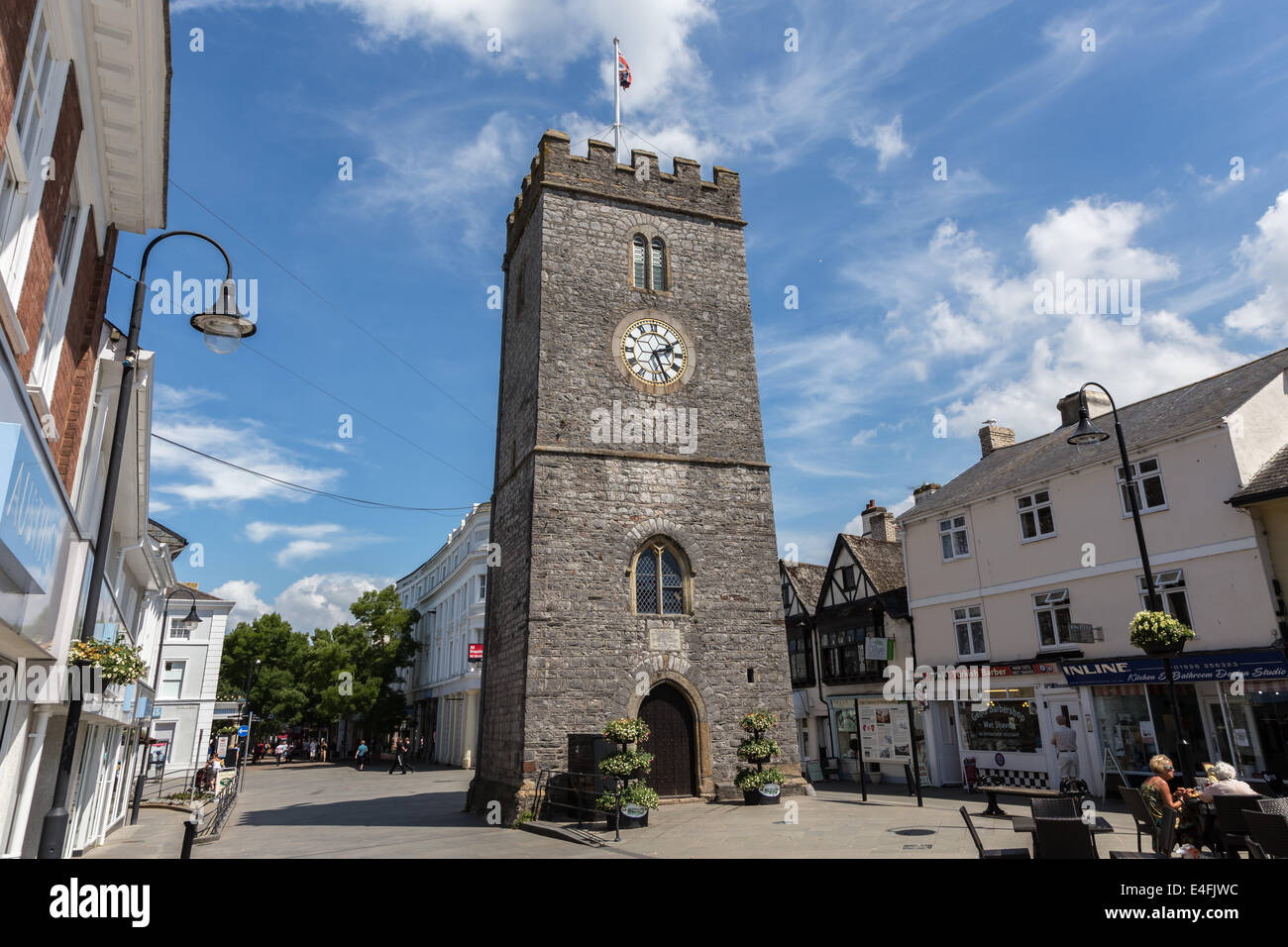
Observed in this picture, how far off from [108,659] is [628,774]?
894cm

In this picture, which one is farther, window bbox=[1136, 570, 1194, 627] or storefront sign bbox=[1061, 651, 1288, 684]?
window bbox=[1136, 570, 1194, 627]

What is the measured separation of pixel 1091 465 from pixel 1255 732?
6.77 metres

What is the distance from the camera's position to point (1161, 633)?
12016mm

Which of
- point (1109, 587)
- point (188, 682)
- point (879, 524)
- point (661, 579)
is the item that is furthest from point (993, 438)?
point (188, 682)

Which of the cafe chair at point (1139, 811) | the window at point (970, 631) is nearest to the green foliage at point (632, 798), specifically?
the cafe chair at point (1139, 811)

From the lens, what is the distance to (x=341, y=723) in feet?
227

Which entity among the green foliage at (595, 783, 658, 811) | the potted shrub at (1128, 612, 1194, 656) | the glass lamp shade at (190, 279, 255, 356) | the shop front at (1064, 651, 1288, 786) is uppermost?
the glass lamp shade at (190, 279, 255, 356)

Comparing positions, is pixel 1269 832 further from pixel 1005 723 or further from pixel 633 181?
pixel 633 181

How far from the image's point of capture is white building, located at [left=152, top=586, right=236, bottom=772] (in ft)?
131

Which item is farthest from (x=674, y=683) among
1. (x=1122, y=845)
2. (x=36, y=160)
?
(x=36, y=160)

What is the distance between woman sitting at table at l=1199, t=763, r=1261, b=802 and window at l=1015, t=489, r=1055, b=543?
41.9 ft

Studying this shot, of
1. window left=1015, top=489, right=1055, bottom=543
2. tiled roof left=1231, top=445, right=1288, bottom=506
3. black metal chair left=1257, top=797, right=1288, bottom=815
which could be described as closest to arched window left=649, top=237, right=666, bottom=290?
window left=1015, top=489, right=1055, bottom=543

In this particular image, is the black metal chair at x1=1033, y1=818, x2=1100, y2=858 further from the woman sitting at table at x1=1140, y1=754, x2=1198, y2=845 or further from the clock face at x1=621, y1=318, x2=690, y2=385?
the clock face at x1=621, y1=318, x2=690, y2=385

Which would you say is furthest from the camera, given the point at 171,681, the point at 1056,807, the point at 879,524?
the point at 171,681
